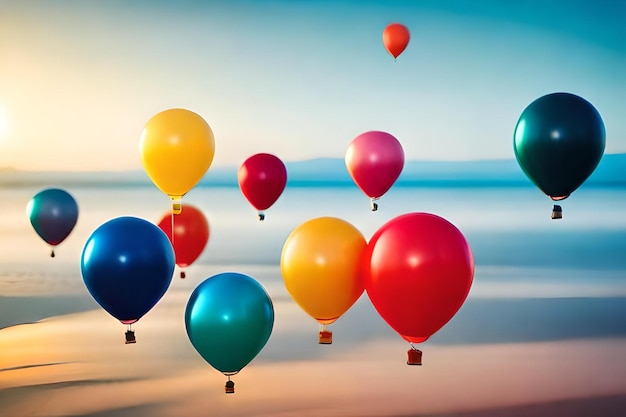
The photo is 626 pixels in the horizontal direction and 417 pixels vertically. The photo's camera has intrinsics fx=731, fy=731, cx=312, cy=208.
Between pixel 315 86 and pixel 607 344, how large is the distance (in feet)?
8.73

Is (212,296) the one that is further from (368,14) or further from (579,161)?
(368,14)

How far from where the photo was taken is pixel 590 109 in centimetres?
303

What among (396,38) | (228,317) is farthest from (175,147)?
(396,38)

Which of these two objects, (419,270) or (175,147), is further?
(175,147)

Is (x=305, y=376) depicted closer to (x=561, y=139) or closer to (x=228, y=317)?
(x=228, y=317)

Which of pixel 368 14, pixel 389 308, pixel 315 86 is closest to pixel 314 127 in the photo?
pixel 315 86

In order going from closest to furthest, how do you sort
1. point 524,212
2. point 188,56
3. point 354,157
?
point 354,157 < point 188,56 < point 524,212

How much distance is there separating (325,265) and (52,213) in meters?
2.68

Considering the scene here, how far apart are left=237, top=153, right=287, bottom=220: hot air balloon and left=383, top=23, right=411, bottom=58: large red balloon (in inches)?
46.7

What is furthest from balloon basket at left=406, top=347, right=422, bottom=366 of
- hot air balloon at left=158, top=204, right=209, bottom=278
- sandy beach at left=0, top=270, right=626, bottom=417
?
hot air balloon at left=158, top=204, right=209, bottom=278

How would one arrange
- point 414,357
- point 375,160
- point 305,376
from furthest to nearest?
point 375,160 → point 305,376 → point 414,357

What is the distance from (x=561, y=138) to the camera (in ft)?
9.88

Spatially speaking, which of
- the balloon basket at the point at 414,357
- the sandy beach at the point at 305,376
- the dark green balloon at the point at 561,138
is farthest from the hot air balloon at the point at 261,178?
the balloon basket at the point at 414,357

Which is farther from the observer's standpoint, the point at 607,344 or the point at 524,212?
the point at 524,212
